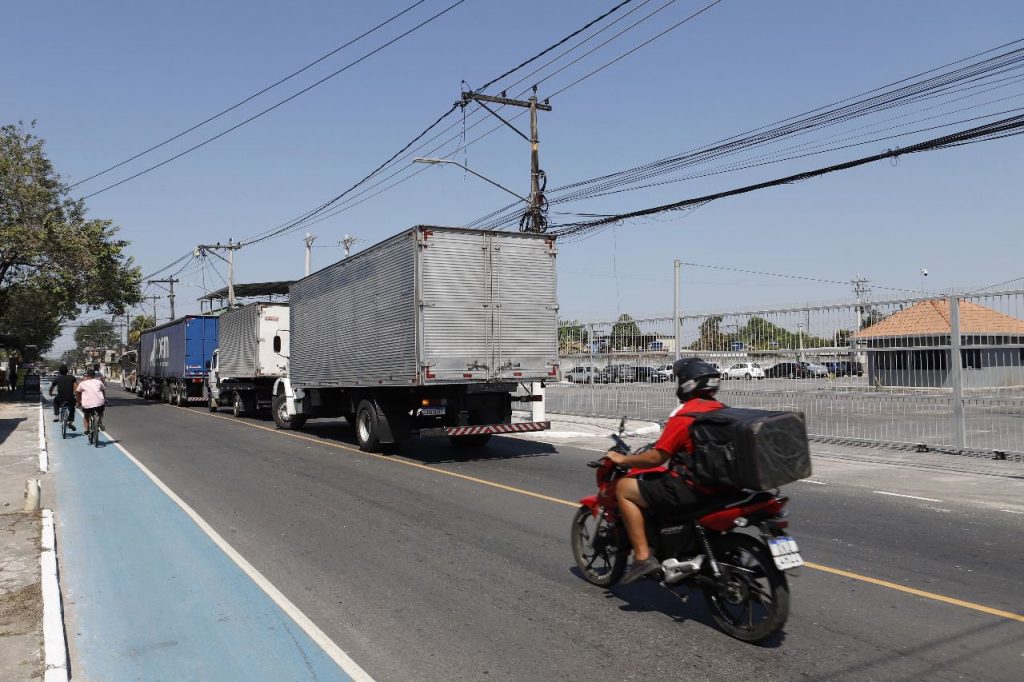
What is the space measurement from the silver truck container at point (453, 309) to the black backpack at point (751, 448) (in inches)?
349

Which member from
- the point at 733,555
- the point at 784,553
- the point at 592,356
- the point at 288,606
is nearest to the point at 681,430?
the point at 733,555

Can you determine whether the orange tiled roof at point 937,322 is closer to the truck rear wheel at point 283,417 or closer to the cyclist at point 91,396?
the truck rear wheel at point 283,417

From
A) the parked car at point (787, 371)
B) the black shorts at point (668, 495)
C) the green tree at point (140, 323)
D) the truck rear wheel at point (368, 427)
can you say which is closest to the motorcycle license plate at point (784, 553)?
the black shorts at point (668, 495)

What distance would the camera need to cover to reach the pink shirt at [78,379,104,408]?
56.5 feet

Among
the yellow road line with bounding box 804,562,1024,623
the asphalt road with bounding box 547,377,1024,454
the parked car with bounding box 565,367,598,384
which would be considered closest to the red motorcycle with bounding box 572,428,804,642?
the yellow road line with bounding box 804,562,1024,623

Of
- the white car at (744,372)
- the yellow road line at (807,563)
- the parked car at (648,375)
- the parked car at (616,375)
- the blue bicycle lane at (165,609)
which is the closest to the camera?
the blue bicycle lane at (165,609)

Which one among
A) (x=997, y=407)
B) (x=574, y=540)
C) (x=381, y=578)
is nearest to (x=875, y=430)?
(x=997, y=407)

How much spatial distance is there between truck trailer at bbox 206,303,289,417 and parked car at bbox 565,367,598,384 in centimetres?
854

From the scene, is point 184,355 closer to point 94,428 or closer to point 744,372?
point 94,428

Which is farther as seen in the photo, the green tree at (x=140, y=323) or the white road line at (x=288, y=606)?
the green tree at (x=140, y=323)

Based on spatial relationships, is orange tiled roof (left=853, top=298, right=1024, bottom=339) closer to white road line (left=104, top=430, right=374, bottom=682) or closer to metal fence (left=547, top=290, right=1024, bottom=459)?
metal fence (left=547, top=290, right=1024, bottom=459)

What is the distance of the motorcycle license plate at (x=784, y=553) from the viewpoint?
441cm

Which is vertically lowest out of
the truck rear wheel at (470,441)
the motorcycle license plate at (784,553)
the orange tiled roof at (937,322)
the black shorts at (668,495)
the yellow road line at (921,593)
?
the yellow road line at (921,593)

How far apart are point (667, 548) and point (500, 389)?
927 cm
